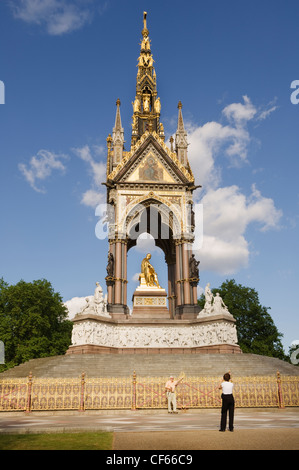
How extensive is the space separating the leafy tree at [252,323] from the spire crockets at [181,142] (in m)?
22.4

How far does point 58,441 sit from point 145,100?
33476mm

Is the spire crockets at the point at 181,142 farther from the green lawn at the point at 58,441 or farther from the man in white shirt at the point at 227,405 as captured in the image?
the green lawn at the point at 58,441

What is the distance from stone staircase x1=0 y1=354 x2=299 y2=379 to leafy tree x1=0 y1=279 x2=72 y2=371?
20.0 metres

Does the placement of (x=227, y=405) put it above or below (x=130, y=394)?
above

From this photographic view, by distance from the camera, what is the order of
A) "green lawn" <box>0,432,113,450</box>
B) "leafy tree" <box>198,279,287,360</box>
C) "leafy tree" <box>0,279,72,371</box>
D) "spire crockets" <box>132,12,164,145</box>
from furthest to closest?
"leafy tree" <box>198,279,287,360</box>
"leafy tree" <box>0,279,72,371</box>
"spire crockets" <box>132,12,164,145</box>
"green lawn" <box>0,432,113,450</box>

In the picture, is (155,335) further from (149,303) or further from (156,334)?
(149,303)

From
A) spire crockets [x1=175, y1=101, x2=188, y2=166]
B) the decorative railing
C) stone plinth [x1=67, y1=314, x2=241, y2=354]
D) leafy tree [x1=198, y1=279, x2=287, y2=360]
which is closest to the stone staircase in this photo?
stone plinth [x1=67, y1=314, x2=241, y2=354]

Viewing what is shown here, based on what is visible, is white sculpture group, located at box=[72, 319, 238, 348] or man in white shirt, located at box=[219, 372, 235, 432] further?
white sculpture group, located at box=[72, 319, 238, 348]

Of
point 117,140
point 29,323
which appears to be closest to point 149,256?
point 117,140

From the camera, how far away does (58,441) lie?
6.85 meters

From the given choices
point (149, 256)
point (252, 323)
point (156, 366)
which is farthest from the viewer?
point (252, 323)

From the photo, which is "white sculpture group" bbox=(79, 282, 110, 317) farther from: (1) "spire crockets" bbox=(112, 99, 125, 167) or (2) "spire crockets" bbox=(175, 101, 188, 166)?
(2) "spire crockets" bbox=(175, 101, 188, 166)

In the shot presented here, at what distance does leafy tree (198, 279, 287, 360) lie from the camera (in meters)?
45.0

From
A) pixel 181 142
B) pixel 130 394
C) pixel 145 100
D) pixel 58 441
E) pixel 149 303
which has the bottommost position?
pixel 58 441
